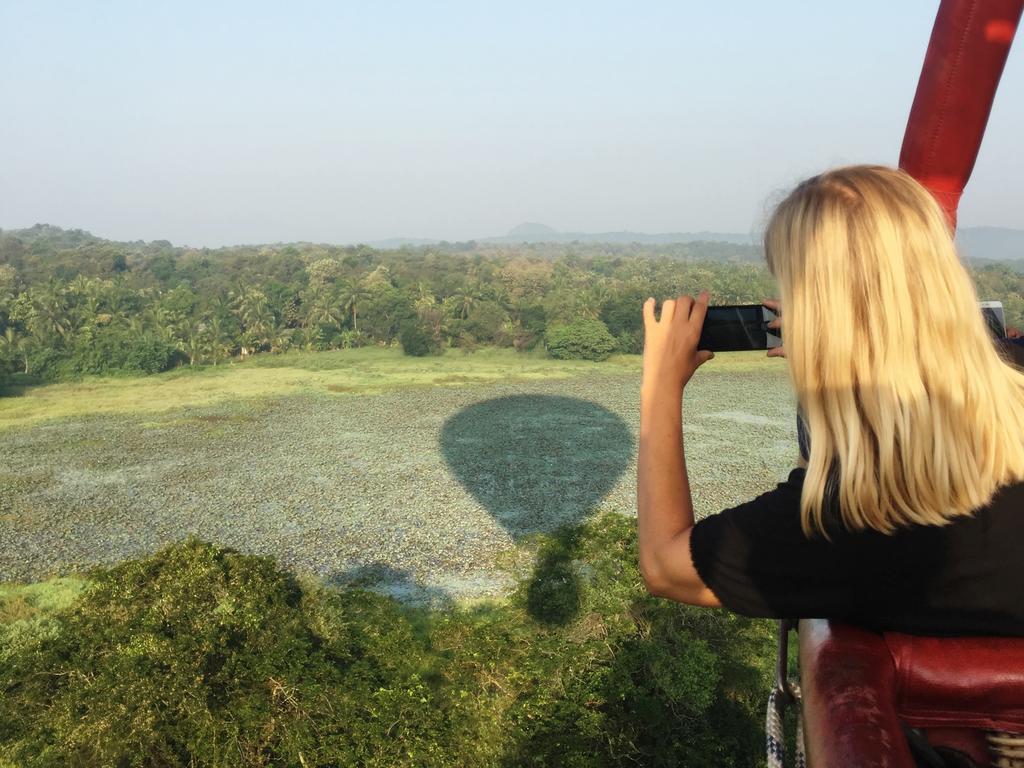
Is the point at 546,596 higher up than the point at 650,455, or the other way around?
the point at 650,455

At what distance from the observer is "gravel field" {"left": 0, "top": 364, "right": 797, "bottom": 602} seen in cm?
1566

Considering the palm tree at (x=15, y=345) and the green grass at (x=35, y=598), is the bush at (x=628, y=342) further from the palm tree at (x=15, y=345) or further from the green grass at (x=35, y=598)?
the green grass at (x=35, y=598)

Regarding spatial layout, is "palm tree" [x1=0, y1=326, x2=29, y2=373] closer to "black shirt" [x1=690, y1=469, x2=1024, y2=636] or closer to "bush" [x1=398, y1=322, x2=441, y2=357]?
"bush" [x1=398, y1=322, x2=441, y2=357]

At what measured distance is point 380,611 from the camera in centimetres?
923

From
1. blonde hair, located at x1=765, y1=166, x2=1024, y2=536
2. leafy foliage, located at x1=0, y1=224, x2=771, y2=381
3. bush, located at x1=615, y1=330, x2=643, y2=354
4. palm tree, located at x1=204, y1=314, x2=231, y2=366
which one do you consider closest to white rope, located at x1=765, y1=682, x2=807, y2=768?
blonde hair, located at x1=765, y1=166, x2=1024, y2=536

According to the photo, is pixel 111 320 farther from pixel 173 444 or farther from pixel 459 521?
pixel 459 521

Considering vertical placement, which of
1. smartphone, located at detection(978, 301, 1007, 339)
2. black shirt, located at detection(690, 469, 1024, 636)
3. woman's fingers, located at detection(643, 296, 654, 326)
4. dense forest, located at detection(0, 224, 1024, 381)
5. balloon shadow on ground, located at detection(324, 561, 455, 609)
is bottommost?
dense forest, located at detection(0, 224, 1024, 381)

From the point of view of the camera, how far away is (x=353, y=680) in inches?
283

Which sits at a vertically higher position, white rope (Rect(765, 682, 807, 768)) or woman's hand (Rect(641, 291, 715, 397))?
woman's hand (Rect(641, 291, 715, 397))

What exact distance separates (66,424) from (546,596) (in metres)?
21.8

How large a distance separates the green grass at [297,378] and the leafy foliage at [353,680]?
21.0m

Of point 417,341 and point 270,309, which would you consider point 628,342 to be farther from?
point 270,309

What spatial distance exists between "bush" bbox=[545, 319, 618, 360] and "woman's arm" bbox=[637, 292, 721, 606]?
38772 mm

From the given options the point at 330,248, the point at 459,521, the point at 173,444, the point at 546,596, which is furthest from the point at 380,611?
the point at 330,248
